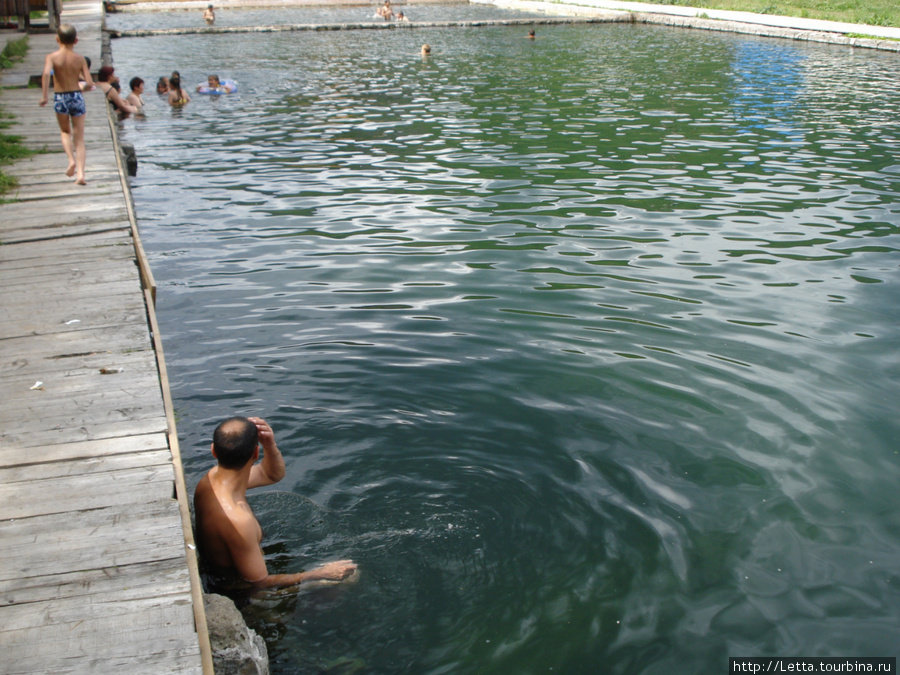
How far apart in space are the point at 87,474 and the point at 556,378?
3829 millimetres

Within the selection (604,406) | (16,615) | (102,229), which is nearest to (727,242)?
(604,406)

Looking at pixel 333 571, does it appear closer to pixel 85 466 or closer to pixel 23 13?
pixel 85 466

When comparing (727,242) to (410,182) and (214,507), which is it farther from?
(214,507)

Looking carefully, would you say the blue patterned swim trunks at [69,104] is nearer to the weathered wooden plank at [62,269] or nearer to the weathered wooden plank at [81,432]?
the weathered wooden plank at [62,269]

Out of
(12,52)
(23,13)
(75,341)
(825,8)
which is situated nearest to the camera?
(75,341)

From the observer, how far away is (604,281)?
8641 millimetres

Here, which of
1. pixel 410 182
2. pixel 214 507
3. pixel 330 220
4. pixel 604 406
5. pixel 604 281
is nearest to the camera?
pixel 214 507

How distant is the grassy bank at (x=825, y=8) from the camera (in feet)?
105

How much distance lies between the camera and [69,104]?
10.0 meters

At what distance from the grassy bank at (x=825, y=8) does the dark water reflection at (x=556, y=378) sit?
20.1 meters

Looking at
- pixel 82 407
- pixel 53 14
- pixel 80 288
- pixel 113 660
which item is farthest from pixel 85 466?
pixel 53 14

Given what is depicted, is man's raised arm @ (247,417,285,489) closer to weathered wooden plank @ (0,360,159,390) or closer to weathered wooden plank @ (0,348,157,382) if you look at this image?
weathered wooden plank @ (0,360,159,390)

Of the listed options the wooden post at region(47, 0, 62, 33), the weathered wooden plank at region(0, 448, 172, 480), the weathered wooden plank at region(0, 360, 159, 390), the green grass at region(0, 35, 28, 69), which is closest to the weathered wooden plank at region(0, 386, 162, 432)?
the weathered wooden plank at region(0, 360, 159, 390)

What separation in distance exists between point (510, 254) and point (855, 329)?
12.6ft
